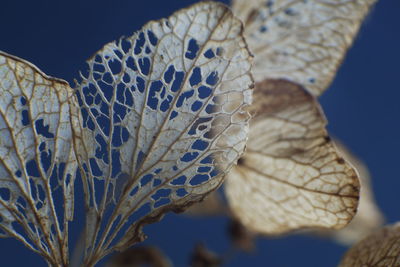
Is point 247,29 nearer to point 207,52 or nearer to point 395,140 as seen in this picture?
point 207,52

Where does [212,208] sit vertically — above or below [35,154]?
below

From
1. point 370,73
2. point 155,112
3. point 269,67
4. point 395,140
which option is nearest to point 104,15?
point 269,67

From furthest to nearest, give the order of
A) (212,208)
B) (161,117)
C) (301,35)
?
1. (212,208)
2. (301,35)
3. (161,117)

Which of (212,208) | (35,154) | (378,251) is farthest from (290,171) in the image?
(212,208)

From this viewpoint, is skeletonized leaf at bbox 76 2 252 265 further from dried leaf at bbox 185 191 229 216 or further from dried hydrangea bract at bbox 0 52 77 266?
dried leaf at bbox 185 191 229 216

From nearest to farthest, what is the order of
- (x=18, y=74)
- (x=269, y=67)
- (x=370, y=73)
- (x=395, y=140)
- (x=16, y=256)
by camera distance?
1. (x=18, y=74)
2. (x=269, y=67)
3. (x=16, y=256)
4. (x=370, y=73)
5. (x=395, y=140)

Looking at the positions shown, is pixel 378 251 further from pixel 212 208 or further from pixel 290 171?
pixel 212 208

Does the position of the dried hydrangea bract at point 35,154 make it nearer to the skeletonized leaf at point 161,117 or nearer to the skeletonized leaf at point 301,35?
the skeletonized leaf at point 161,117
